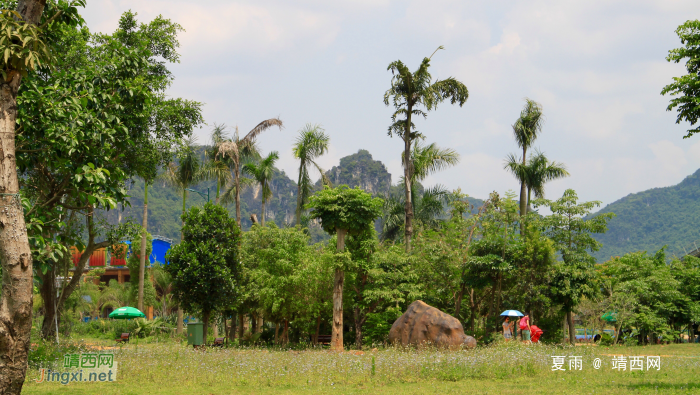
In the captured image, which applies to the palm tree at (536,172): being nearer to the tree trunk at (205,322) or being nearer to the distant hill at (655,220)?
the tree trunk at (205,322)

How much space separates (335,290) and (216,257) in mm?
5290

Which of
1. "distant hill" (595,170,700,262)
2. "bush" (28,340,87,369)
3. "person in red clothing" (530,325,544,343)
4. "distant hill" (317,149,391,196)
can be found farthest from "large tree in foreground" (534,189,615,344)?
"distant hill" (317,149,391,196)

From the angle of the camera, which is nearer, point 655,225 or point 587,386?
point 587,386

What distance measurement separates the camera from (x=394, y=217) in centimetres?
3528

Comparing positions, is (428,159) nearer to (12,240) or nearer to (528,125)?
(528,125)

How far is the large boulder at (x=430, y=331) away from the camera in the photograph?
1916 cm

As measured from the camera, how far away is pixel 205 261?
75.3 feet

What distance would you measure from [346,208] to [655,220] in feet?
391

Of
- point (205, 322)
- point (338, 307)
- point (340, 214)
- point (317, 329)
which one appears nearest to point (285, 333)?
point (317, 329)

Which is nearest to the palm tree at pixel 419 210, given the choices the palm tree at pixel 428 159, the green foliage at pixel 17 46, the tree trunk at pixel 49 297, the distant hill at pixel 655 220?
the palm tree at pixel 428 159

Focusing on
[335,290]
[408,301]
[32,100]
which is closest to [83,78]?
[32,100]

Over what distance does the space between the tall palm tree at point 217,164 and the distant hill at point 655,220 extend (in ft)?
300

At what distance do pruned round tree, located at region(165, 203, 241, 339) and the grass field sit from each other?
22.7 ft

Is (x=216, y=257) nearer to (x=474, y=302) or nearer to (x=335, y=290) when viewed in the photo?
(x=335, y=290)
